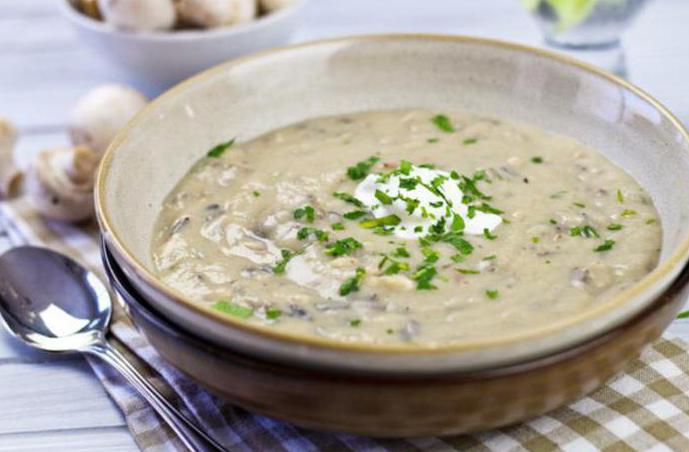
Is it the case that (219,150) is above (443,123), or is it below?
below

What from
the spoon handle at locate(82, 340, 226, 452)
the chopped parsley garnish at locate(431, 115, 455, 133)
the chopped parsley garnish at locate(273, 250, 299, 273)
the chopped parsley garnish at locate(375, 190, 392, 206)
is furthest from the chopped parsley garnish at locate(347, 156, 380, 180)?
the spoon handle at locate(82, 340, 226, 452)

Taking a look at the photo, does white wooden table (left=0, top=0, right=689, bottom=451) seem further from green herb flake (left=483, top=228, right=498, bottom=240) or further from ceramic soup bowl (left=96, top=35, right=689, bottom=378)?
green herb flake (left=483, top=228, right=498, bottom=240)

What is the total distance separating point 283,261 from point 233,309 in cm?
23

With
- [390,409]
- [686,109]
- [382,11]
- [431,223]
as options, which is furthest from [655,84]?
[390,409]

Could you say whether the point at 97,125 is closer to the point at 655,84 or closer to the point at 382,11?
the point at 382,11

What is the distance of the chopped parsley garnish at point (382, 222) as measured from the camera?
2.51 meters

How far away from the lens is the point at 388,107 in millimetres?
3201

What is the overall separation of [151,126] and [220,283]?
64cm

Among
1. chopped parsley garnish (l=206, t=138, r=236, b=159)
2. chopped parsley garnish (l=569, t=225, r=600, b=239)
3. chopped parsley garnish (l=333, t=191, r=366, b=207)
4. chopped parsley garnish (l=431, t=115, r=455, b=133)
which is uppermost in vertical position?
chopped parsley garnish (l=569, t=225, r=600, b=239)

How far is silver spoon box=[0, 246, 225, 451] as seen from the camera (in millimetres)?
2578

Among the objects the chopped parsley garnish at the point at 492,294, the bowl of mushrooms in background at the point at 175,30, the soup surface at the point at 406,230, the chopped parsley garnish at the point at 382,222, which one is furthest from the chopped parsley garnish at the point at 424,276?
the bowl of mushrooms in background at the point at 175,30

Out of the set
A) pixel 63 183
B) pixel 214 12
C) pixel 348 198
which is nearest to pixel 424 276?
pixel 348 198

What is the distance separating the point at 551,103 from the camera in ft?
9.90

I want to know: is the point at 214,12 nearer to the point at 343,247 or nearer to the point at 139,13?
the point at 139,13
